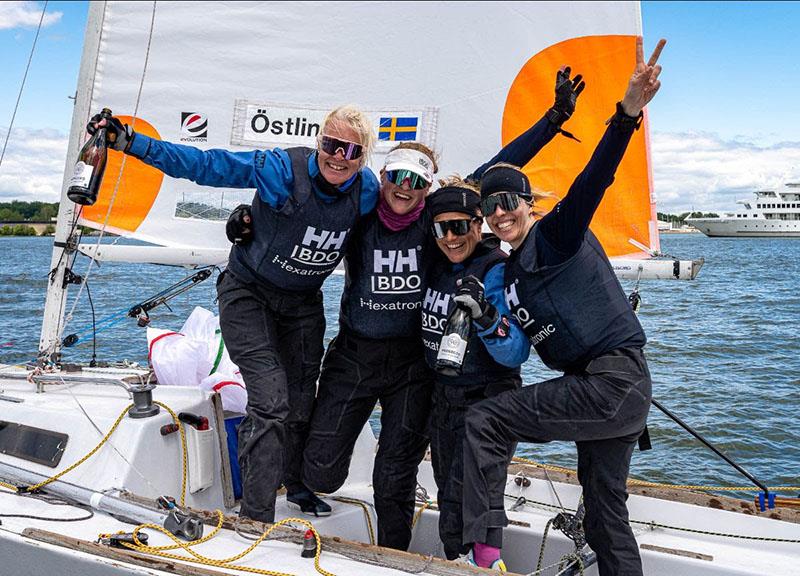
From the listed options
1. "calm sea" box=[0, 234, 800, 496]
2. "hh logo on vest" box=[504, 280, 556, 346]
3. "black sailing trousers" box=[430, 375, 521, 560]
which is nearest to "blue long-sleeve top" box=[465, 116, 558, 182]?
"hh logo on vest" box=[504, 280, 556, 346]

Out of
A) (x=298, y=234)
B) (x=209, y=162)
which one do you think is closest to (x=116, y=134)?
(x=209, y=162)

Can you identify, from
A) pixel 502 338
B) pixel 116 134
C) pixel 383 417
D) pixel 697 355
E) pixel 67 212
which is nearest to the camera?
pixel 502 338

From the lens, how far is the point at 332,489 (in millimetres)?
3605

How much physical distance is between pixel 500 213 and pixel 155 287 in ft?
61.2

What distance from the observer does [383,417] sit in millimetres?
3447

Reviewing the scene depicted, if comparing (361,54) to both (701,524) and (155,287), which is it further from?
(155,287)

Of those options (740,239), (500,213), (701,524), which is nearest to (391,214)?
(500,213)

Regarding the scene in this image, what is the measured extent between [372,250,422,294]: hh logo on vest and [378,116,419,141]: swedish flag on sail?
1.30 meters

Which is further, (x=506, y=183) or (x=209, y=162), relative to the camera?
(x=209, y=162)

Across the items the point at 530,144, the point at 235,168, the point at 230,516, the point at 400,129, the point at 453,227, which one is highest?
the point at 400,129

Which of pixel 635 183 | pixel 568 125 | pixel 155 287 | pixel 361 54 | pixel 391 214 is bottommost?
pixel 155 287

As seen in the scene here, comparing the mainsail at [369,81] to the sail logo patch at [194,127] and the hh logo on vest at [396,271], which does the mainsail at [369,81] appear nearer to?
the sail logo patch at [194,127]

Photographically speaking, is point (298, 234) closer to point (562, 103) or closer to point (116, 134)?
point (116, 134)

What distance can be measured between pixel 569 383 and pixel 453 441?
0.65 meters
